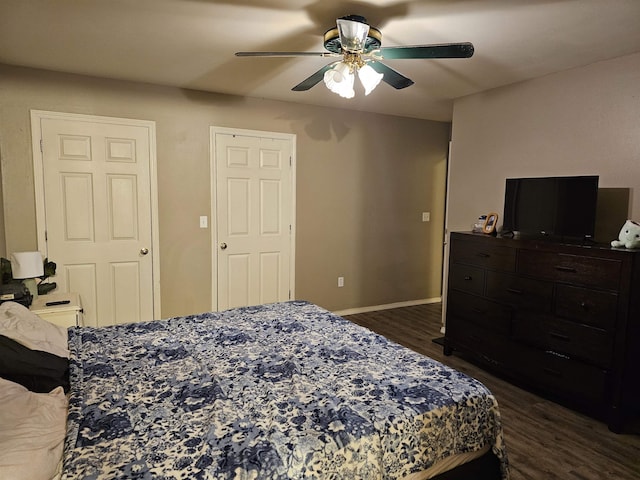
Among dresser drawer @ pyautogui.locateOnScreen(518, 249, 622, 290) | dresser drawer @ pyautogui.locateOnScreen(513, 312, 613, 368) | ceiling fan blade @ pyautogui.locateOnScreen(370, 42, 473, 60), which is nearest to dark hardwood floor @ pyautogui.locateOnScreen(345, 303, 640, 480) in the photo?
dresser drawer @ pyautogui.locateOnScreen(513, 312, 613, 368)

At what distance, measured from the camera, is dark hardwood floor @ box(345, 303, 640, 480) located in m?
2.11

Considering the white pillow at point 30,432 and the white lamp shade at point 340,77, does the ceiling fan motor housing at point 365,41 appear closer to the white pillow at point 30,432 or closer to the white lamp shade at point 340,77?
the white lamp shade at point 340,77

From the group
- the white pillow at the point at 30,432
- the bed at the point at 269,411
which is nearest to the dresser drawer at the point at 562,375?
the bed at the point at 269,411

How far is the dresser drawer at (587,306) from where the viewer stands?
8.13ft

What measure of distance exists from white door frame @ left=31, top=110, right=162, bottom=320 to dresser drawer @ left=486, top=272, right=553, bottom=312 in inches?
118

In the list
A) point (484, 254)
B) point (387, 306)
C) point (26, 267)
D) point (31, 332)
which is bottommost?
point (387, 306)

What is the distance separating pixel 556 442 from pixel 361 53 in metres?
2.51

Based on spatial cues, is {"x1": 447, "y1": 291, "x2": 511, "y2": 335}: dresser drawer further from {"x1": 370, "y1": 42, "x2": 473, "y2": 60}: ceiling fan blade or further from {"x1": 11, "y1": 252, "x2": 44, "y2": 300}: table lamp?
{"x1": 11, "y1": 252, "x2": 44, "y2": 300}: table lamp

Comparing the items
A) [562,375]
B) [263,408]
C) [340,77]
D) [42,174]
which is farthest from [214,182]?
[562,375]

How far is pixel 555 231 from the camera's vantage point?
116 inches

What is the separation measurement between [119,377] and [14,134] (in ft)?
8.43

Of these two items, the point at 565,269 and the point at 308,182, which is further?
the point at 308,182

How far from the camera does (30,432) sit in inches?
51.1

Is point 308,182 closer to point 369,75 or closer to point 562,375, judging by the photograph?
point 369,75
